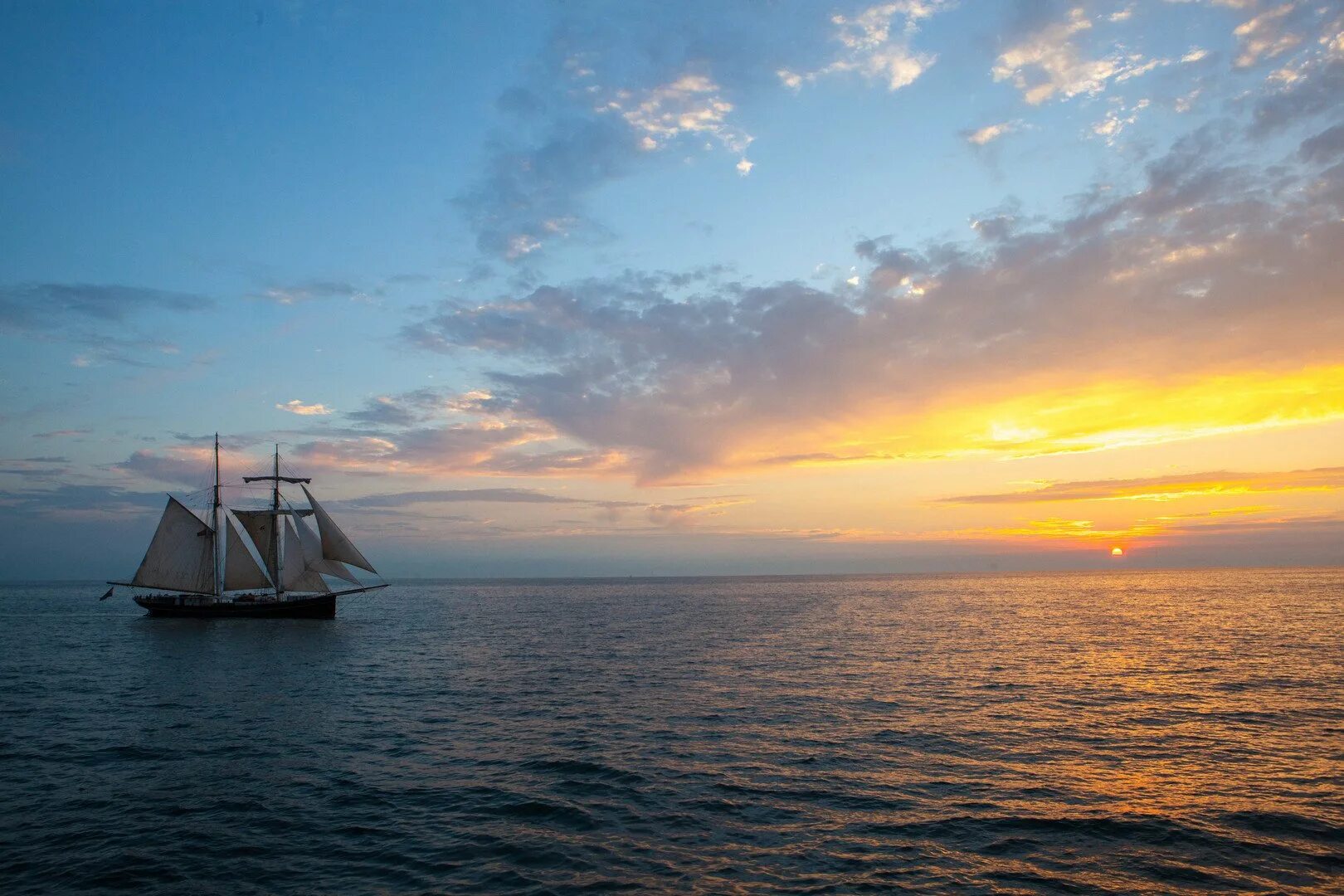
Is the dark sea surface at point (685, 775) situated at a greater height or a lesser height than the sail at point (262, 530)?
lesser

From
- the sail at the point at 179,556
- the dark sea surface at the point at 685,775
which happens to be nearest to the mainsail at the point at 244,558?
the sail at the point at 179,556

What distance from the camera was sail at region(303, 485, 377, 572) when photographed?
8831 centimetres

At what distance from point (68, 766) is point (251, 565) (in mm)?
76365

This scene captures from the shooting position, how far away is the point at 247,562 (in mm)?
93438

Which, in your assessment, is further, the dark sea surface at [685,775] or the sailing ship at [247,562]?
the sailing ship at [247,562]

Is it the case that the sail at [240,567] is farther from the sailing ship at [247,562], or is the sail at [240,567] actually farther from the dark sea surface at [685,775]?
the dark sea surface at [685,775]

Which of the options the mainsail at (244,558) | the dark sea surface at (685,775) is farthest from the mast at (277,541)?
the dark sea surface at (685,775)

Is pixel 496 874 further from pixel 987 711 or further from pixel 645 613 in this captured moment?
pixel 645 613

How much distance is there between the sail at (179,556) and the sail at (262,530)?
4255 millimetres

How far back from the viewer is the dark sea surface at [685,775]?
52.4ft

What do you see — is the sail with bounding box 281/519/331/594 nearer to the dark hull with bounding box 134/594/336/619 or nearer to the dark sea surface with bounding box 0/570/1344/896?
the dark hull with bounding box 134/594/336/619

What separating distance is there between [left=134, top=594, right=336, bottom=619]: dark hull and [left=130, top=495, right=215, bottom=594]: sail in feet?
8.82

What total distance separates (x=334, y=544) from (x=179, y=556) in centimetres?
2043

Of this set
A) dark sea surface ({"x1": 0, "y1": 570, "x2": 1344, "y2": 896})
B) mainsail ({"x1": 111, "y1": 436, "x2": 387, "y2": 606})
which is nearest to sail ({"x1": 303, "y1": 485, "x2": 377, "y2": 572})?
mainsail ({"x1": 111, "y1": 436, "x2": 387, "y2": 606})
